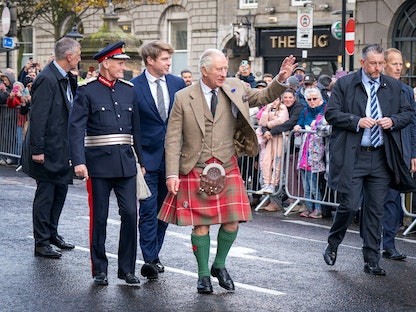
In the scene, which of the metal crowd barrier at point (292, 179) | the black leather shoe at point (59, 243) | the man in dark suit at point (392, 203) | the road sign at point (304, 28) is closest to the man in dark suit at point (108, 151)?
the black leather shoe at point (59, 243)

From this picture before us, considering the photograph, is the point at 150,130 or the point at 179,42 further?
the point at 179,42

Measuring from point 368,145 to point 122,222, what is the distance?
246 cm

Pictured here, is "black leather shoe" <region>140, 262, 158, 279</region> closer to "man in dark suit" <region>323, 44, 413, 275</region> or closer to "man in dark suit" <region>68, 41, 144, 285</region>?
"man in dark suit" <region>68, 41, 144, 285</region>

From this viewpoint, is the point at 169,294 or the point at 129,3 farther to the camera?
the point at 129,3

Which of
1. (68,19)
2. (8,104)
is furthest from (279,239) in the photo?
(68,19)

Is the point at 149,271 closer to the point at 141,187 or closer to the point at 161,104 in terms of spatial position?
the point at 141,187

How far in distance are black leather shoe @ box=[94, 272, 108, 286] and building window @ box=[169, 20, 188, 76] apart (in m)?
37.1

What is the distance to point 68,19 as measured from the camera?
49.8m

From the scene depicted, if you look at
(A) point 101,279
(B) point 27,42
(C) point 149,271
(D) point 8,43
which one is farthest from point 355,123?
(B) point 27,42

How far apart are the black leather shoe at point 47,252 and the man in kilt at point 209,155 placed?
6.07 ft

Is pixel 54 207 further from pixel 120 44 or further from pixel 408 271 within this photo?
pixel 408 271

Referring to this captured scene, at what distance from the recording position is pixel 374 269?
998 cm

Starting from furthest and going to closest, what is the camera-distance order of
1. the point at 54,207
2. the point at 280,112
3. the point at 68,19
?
1. the point at 68,19
2. the point at 280,112
3. the point at 54,207

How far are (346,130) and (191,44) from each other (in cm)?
3582
